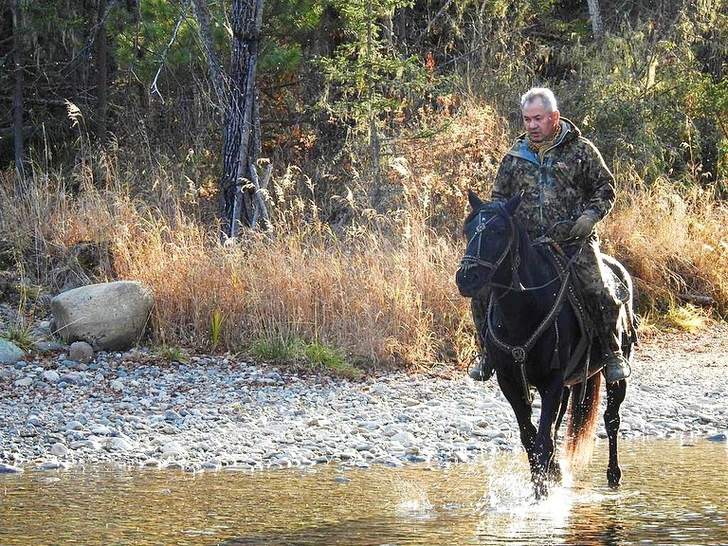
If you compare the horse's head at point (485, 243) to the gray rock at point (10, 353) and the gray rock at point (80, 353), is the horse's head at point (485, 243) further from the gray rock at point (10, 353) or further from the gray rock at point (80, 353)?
the gray rock at point (10, 353)

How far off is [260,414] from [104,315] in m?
2.47

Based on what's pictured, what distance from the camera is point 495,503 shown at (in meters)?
6.55

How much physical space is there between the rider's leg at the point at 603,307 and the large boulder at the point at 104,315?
5527 millimetres

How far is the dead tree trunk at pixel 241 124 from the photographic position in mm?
13406

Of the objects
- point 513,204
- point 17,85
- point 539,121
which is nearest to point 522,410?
point 513,204

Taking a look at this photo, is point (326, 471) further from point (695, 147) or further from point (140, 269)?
point (695, 147)

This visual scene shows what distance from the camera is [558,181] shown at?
657 centimetres

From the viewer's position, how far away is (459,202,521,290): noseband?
566cm

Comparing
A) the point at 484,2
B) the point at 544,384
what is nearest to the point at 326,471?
the point at 544,384

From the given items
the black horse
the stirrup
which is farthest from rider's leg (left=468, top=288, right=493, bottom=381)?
the stirrup

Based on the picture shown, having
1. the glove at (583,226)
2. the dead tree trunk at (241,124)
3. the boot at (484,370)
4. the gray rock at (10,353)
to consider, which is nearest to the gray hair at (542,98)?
the glove at (583,226)

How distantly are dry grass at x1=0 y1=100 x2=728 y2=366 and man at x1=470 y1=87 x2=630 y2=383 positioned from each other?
4439 mm

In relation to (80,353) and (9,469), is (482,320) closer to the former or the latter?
(9,469)

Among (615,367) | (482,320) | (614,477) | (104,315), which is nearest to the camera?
(482,320)
